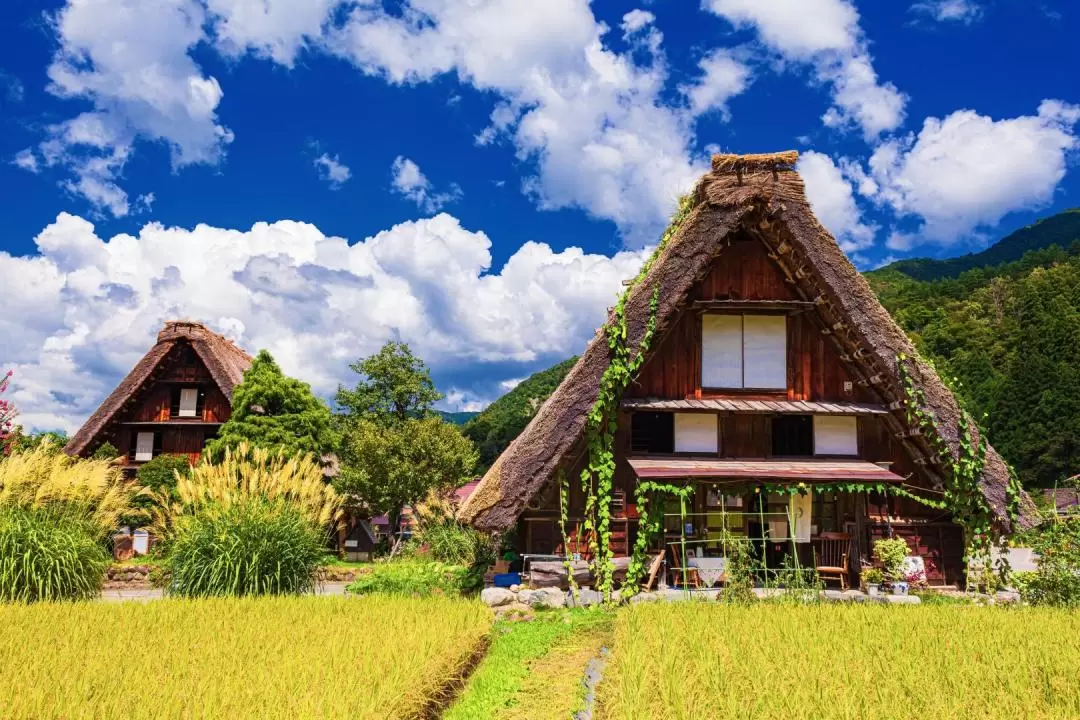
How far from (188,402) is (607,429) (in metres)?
20.3

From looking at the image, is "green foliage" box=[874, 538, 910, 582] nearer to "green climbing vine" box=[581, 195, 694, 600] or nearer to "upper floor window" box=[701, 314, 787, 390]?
"upper floor window" box=[701, 314, 787, 390]

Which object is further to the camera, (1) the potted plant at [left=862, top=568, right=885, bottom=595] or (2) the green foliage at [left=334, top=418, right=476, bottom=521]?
(2) the green foliage at [left=334, top=418, right=476, bottom=521]

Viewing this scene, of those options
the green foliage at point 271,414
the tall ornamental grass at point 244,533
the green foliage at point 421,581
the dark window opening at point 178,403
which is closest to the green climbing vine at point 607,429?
the green foliage at point 421,581

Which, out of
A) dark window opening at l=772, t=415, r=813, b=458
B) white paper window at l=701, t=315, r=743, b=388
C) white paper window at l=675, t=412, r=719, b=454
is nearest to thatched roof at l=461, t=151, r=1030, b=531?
white paper window at l=701, t=315, r=743, b=388

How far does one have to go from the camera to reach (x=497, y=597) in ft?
38.0

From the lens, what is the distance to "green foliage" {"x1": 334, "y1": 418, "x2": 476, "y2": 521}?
93.1ft

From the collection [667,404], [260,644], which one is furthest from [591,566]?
[260,644]

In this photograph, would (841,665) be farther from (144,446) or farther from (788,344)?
(144,446)

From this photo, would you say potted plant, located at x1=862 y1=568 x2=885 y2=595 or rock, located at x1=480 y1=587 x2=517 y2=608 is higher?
potted plant, located at x1=862 y1=568 x2=885 y2=595

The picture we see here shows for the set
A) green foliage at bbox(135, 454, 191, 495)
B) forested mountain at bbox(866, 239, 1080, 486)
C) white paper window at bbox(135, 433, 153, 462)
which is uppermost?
forested mountain at bbox(866, 239, 1080, 486)

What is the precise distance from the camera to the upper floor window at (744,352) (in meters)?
13.5

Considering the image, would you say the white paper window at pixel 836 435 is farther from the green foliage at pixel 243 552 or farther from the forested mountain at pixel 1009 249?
the forested mountain at pixel 1009 249

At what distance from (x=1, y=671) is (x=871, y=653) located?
6767 mm

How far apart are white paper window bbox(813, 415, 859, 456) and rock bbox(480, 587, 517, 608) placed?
6112mm
